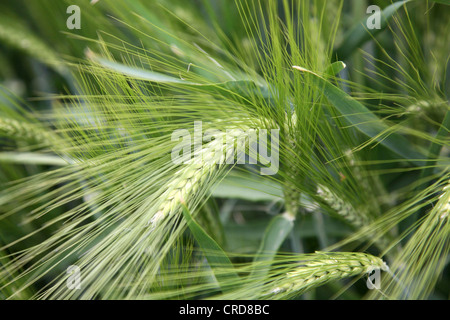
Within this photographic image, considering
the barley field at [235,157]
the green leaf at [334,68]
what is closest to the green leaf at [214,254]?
the barley field at [235,157]

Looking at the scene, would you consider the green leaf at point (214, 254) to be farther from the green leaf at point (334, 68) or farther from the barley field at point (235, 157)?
the green leaf at point (334, 68)

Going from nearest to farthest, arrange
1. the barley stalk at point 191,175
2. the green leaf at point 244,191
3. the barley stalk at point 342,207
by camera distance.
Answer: the barley stalk at point 191,175 < the barley stalk at point 342,207 < the green leaf at point 244,191

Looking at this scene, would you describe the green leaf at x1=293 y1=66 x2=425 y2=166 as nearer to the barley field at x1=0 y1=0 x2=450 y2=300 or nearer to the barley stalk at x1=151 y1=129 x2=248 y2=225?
the barley field at x1=0 y1=0 x2=450 y2=300

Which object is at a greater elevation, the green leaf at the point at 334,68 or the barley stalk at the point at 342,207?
the green leaf at the point at 334,68

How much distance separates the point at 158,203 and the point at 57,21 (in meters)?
0.46

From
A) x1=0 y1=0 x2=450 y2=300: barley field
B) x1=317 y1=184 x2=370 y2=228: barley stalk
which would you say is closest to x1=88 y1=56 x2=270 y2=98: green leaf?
x1=0 y1=0 x2=450 y2=300: barley field

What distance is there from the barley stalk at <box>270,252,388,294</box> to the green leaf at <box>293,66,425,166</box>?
0.42 feet

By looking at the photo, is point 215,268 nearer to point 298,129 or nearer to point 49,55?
point 298,129

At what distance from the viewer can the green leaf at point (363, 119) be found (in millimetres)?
428

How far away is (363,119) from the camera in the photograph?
1.52 feet

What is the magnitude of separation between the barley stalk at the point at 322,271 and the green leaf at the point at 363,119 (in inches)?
5.1

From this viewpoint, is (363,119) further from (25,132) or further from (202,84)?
(25,132)
